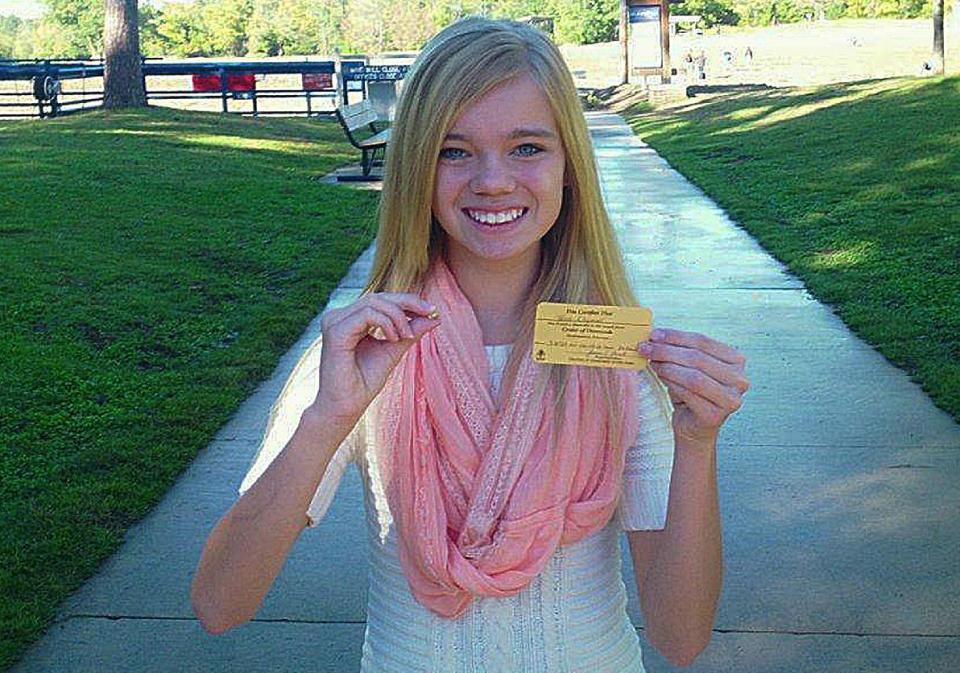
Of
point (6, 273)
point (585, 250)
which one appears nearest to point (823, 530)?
point (585, 250)

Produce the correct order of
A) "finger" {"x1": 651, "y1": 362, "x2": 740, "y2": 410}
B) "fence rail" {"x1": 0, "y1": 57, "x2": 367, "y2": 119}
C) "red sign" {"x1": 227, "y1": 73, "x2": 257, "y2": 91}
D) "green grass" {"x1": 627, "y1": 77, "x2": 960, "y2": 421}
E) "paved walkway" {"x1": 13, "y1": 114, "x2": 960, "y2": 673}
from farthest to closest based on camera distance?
"red sign" {"x1": 227, "y1": 73, "x2": 257, "y2": 91} < "fence rail" {"x1": 0, "y1": 57, "x2": 367, "y2": 119} < "green grass" {"x1": 627, "y1": 77, "x2": 960, "y2": 421} < "paved walkway" {"x1": 13, "y1": 114, "x2": 960, "y2": 673} < "finger" {"x1": 651, "y1": 362, "x2": 740, "y2": 410}

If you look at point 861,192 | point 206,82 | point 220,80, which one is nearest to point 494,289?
point 861,192

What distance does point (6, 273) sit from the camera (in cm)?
854

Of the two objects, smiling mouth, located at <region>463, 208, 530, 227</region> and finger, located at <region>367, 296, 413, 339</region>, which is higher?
smiling mouth, located at <region>463, 208, 530, 227</region>

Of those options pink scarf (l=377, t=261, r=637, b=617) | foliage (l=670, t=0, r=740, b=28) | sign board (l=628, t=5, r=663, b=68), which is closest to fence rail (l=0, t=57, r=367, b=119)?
sign board (l=628, t=5, r=663, b=68)

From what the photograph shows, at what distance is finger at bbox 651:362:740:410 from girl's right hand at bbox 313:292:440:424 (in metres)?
0.33

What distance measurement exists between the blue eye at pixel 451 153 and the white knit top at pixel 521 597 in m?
0.28

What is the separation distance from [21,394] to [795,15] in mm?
91115

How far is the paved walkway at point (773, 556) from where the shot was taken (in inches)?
149

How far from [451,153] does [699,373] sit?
47cm

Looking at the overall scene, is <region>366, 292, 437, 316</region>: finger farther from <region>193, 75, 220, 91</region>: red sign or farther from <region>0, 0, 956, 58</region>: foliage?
<region>0, 0, 956, 58</region>: foliage

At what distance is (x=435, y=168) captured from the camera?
187 centimetres

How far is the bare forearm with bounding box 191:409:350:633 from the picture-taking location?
5.90ft

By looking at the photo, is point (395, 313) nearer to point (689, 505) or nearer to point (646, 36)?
point (689, 505)
